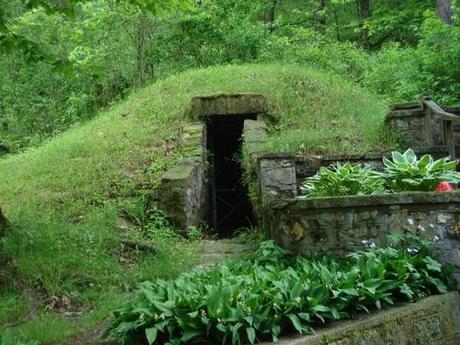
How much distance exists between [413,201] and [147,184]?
14.1 ft

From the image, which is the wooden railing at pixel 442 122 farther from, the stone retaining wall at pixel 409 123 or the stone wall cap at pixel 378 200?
the stone wall cap at pixel 378 200

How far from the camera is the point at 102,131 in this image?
10.7 metres

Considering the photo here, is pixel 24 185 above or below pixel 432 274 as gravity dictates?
above

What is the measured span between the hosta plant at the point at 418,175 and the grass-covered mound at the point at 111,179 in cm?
218

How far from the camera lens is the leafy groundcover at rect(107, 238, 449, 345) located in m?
3.85

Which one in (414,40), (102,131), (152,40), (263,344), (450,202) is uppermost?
(414,40)

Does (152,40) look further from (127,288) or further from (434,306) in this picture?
(434,306)

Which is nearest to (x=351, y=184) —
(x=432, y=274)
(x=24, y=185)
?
(x=432, y=274)

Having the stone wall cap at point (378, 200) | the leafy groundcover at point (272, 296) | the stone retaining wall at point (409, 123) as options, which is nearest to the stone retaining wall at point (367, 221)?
the stone wall cap at point (378, 200)

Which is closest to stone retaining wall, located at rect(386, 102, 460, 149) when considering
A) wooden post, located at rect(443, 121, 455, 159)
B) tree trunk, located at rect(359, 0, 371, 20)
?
wooden post, located at rect(443, 121, 455, 159)

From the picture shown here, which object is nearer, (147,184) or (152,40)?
(147,184)

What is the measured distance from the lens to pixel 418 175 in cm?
560

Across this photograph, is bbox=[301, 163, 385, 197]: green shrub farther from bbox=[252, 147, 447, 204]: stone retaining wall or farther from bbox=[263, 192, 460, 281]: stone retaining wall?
bbox=[252, 147, 447, 204]: stone retaining wall

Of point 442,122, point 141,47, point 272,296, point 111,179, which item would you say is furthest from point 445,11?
point 272,296
